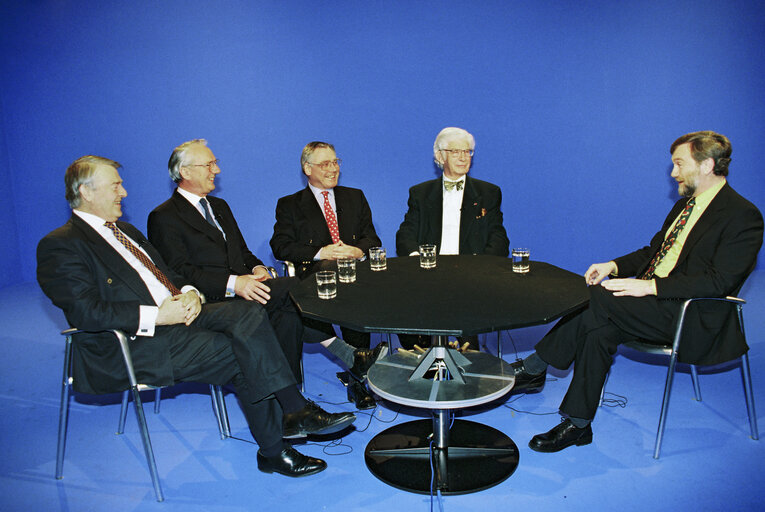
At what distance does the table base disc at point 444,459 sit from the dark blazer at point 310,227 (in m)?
1.45

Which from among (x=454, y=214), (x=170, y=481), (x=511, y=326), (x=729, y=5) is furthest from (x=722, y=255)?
(x=729, y=5)

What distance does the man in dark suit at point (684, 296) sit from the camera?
9.36 feet

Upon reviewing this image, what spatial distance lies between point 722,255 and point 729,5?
13.7 feet

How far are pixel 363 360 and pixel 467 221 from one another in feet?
4.41

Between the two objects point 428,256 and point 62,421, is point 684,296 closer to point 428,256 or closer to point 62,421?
point 428,256

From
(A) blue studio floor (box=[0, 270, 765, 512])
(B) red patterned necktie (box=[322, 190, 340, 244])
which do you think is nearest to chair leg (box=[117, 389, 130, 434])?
(A) blue studio floor (box=[0, 270, 765, 512])

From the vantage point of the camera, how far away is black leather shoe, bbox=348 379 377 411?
11.6ft

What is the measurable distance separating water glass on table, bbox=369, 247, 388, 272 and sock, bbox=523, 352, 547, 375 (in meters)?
1.04

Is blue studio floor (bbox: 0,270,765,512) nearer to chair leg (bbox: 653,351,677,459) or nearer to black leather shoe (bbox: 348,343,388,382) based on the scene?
chair leg (bbox: 653,351,677,459)

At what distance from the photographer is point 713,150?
3033mm

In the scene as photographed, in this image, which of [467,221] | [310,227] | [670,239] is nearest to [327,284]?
[310,227]

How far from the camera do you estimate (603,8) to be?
558cm

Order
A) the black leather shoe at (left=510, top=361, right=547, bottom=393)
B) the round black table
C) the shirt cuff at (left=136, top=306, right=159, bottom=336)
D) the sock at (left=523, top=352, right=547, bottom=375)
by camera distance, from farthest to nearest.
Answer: the black leather shoe at (left=510, top=361, right=547, bottom=393) → the sock at (left=523, top=352, right=547, bottom=375) → the shirt cuff at (left=136, top=306, right=159, bottom=336) → the round black table

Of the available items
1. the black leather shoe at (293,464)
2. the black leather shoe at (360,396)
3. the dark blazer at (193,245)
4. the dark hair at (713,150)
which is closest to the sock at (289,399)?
the black leather shoe at (293,464)
